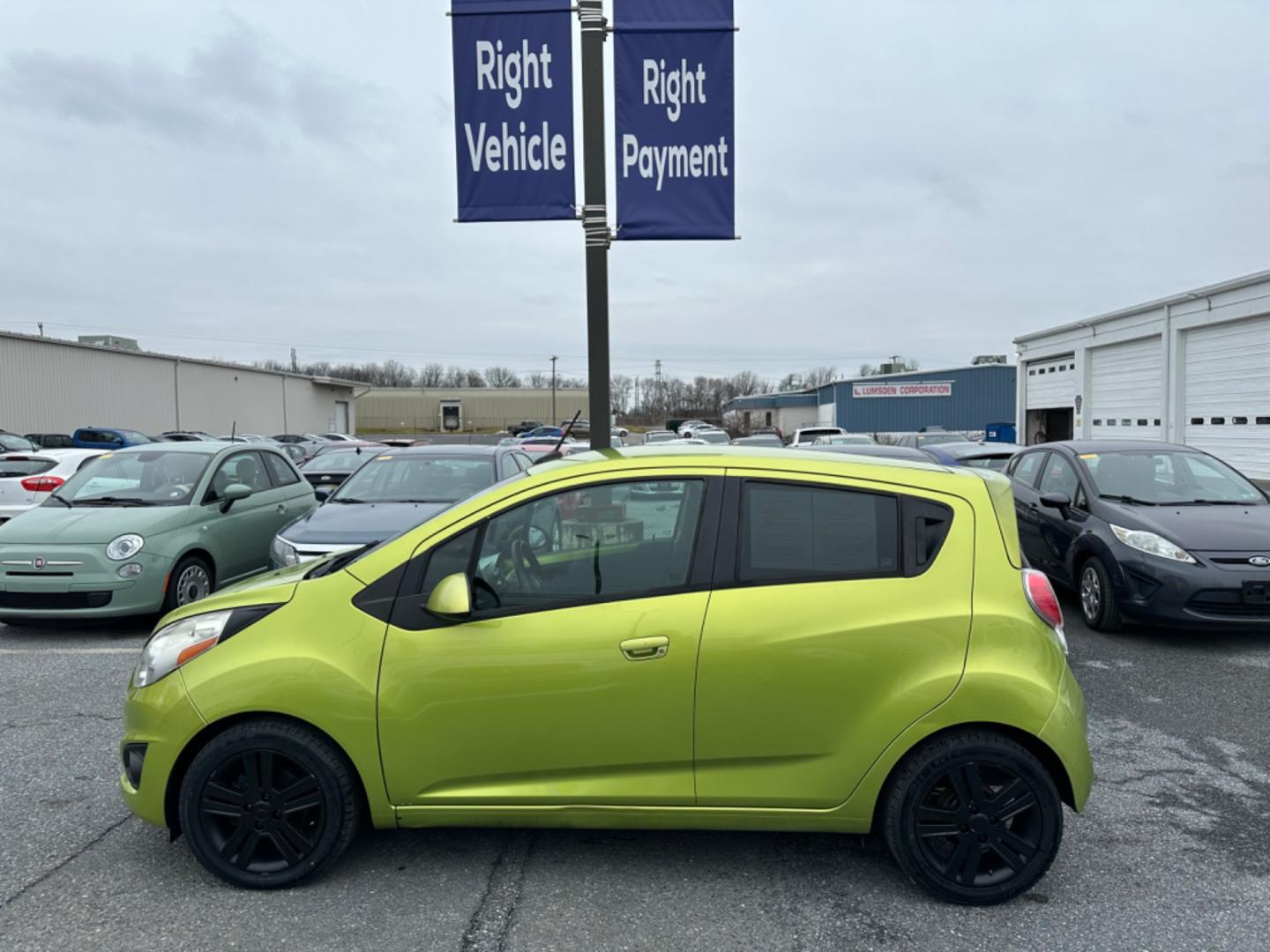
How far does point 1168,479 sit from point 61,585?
9159 millimetres

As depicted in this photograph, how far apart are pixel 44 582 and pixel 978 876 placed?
6.78 metres

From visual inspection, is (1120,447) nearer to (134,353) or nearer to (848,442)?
(848,442)

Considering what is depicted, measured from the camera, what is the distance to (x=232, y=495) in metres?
7.56

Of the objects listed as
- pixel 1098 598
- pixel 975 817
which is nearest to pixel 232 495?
pixel 975 817

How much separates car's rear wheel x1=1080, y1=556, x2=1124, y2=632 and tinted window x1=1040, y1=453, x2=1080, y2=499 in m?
0.80

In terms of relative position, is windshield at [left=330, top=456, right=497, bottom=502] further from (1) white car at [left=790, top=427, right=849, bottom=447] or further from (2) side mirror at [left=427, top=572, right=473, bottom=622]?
(1) white car at [left=790, top=427, right=849, bottom=447]

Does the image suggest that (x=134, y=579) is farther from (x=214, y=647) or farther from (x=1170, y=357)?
(x=1170, y=357)

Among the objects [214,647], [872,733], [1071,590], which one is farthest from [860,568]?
→ [1071,590]

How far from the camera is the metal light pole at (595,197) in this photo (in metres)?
6.29

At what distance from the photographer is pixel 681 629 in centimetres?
287

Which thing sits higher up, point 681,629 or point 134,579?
point 681,629

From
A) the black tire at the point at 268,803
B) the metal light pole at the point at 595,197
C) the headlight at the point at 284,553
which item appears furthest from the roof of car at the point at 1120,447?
the black tire at the point at 268,803

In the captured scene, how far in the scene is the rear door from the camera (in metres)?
2.86

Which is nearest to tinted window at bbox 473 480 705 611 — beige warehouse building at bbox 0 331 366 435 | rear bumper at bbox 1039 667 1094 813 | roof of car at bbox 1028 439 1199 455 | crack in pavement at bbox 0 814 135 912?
rear bumper at bbox 1039 667 1094 813
